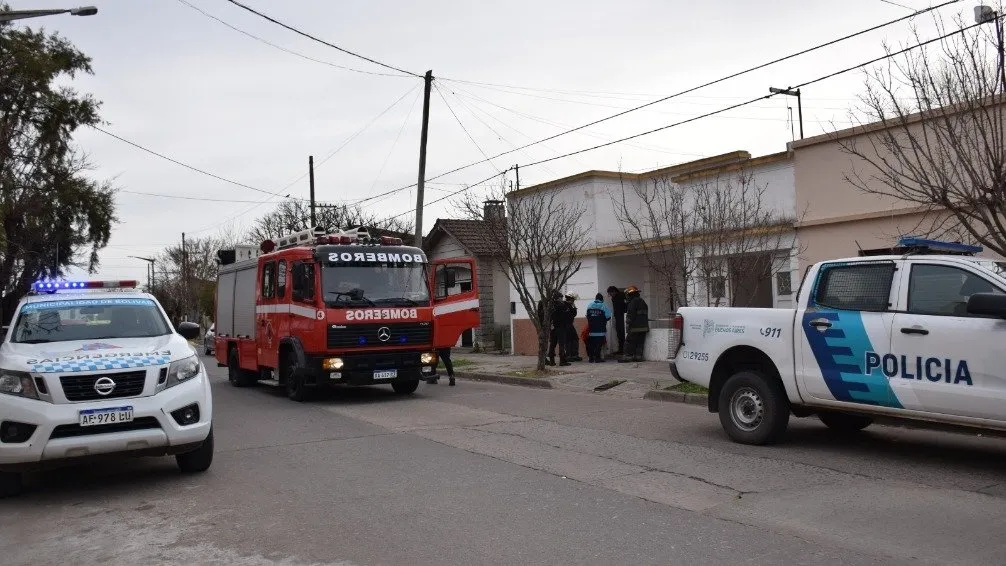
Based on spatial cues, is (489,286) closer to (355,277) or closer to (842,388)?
(355,277)

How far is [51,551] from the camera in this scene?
5.89 metres

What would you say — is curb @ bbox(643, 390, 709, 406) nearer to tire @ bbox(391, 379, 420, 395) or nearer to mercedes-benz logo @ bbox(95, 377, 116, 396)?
tire @ bbox(391, 379, 420, 395)

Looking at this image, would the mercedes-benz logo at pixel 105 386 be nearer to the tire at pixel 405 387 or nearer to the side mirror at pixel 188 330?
the side mirror at pixel 188 330

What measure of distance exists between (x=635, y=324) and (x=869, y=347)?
11.2m

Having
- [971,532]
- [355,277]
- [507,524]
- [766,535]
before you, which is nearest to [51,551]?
[507,524]

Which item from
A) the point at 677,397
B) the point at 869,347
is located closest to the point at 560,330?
the point at 677,397

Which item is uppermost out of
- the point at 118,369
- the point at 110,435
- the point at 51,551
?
the point at 118,369

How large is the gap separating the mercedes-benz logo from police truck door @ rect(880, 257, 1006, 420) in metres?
6.98

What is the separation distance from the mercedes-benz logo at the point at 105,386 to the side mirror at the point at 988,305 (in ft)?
24.1

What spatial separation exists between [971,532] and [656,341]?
13700mm

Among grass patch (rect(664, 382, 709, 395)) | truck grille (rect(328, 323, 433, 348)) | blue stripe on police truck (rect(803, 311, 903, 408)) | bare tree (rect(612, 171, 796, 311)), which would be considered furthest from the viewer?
bare tree (rect(612, 171, 796, 311))

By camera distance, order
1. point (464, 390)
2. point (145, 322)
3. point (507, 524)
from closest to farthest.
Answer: point (507, 524), point (145, 322), point (464, 390)

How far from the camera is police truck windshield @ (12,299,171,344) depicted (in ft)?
27.7

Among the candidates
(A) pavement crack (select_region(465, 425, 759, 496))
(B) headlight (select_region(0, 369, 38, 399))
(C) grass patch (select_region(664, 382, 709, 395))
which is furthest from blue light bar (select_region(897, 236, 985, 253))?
Answer: (B) headlight (select_region(0, 369, 38, 399))
